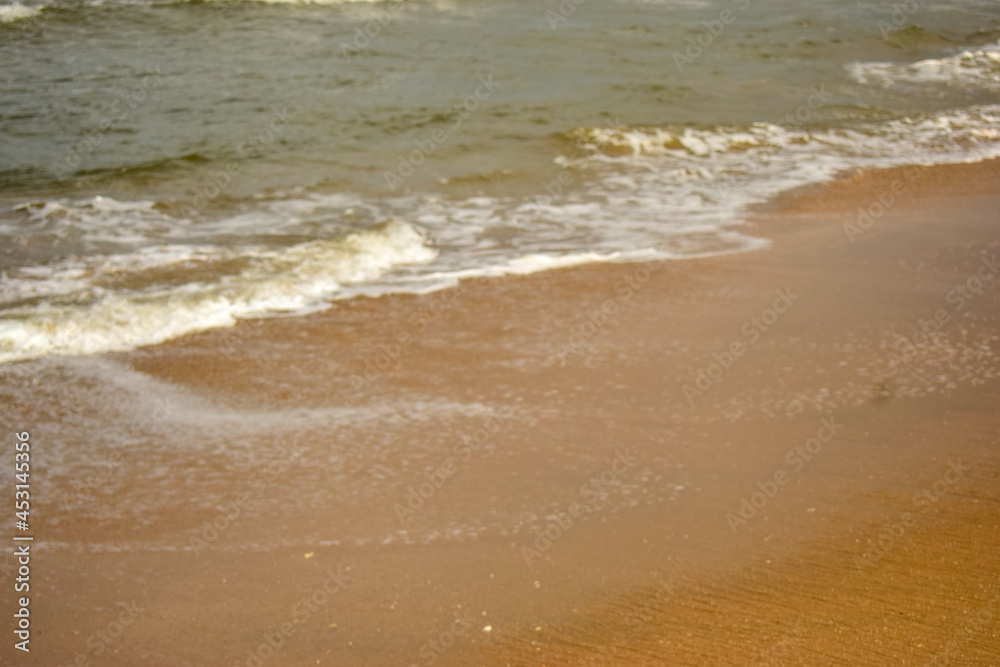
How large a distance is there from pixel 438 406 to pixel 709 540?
4.86 feet

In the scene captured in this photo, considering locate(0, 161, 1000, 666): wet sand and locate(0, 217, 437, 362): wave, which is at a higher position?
locate(0, 217, 437, 362): wave

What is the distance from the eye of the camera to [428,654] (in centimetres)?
293

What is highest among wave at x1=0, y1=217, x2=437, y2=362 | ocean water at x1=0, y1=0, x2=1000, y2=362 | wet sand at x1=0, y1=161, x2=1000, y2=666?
ocean water at x1=0, y1=0, x2=1000, y2=362

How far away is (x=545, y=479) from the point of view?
3756mm

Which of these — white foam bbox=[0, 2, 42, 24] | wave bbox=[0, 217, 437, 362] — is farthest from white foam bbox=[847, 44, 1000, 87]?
white foam bbox=[0, 2, 42, 24]

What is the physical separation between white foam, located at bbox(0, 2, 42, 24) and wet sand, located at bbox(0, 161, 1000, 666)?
13861 mm

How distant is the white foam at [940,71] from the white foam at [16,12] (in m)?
13.7

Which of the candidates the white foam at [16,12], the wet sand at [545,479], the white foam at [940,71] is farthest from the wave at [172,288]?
the white foam at [16,12]

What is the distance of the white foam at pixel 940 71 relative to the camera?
40.8 feet

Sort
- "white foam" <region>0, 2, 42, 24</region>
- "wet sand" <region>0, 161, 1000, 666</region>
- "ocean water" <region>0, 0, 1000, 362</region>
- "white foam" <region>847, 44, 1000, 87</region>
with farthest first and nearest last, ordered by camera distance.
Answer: "white foam" <region>0, 2, 42, 24</region>
"white foam" <region>847, 44, 1000, 87</region>
"ocean water" <region>0, 0, 1000, 362</region>
"wet sand" <region>0, 161, 1000, 666</region>

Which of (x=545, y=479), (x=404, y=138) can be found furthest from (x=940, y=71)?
(x=545, y=479)

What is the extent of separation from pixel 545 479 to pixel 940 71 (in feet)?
38.7

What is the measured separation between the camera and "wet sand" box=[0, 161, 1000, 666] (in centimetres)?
301

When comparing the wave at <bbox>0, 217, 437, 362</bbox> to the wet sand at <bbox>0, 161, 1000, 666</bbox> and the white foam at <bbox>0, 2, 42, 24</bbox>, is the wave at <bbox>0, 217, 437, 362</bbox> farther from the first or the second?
the white foam at <bbox>0, 2, 42, 24</bbox>
